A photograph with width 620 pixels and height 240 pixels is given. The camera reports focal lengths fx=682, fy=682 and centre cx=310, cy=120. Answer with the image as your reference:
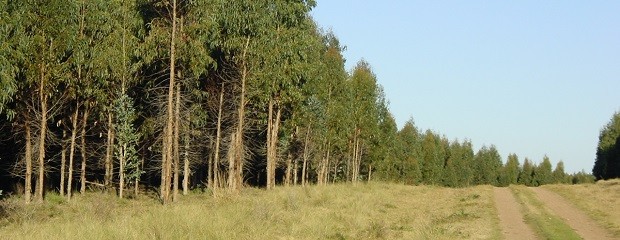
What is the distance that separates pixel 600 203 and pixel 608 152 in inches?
2878

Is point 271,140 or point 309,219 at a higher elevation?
point 271,140

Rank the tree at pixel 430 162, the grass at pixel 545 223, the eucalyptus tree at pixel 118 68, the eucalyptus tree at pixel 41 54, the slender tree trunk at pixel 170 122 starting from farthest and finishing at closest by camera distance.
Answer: the tree at pixel 430 162 < the eucalyptus tree at pixel 118 68 < the slender tree trunk at pixel 170 122 < the eucalyptus tree at pixel 41 54 < the grass at pixel 545 223

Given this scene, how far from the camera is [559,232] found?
21391mm

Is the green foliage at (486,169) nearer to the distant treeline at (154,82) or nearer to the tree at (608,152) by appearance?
the tree at (608,152)

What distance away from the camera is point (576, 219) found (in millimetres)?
26406

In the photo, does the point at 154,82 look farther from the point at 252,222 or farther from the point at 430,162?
the point at 430,162

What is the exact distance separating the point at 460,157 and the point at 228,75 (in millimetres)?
120431

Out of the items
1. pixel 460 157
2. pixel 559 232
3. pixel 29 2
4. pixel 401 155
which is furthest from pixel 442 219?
pixel 460 157

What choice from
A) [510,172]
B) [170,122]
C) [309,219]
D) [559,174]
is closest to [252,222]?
[309,219]

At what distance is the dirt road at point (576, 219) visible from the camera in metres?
21.3

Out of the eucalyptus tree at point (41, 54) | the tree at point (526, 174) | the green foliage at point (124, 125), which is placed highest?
the eucalyptus tree at point (41, 54)

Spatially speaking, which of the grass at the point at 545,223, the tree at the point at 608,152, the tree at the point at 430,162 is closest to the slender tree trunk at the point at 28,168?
the grass at the point at 545,223

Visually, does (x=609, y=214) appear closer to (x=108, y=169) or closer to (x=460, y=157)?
(x=108, y=169)

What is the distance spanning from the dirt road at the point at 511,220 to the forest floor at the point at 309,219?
30mm
